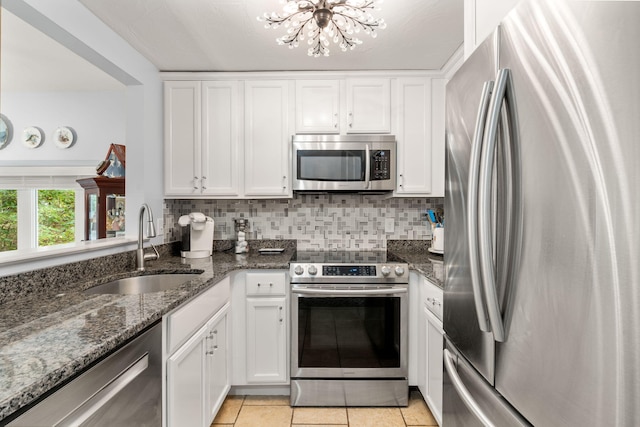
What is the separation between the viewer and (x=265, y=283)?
89.5 inches

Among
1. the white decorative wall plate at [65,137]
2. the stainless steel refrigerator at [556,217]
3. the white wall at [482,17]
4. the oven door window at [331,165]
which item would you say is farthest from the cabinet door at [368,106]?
the white decorative wall plate at [65,137]

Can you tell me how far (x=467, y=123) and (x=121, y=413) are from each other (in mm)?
1303

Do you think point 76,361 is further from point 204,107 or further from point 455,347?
point 204,107

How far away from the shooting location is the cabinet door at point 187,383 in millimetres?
1372

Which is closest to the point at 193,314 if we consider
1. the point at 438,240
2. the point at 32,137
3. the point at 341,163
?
the point at 341,163

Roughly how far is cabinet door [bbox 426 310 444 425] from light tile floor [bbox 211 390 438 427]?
213mm

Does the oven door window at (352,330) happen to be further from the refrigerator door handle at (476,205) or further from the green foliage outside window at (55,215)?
the green foliage outside window at (55,215)

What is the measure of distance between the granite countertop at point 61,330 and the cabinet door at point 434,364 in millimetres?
1242

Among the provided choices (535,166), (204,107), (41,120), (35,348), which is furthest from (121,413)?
(41,120)

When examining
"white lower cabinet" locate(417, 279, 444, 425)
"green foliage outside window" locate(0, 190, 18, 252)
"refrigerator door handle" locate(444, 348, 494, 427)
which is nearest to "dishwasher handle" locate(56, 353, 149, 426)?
"refrigerator door handle" locate(444, 348, 494, 427)

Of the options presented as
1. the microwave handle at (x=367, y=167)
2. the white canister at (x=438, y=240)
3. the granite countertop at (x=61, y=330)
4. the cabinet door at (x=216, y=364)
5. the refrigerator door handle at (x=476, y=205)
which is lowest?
the cabinet door at (x=216, y=364)

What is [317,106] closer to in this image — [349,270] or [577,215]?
[349,270]

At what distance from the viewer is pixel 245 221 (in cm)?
290

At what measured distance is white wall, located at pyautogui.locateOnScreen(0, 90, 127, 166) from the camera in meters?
3.56
